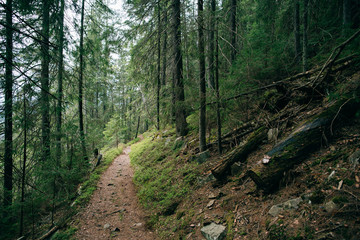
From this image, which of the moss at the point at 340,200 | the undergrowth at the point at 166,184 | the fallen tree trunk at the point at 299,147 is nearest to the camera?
the moss at the point at 340,200

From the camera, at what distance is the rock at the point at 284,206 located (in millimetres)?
2634

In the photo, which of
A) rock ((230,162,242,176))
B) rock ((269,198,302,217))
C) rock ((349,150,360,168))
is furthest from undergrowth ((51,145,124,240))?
rock ((349,150,360,168))

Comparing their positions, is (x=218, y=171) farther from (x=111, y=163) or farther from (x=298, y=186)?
(x=111, y=163)

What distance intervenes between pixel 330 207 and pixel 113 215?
20.6 ft

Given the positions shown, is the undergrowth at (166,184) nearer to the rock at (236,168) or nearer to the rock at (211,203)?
the rock at (211,203)

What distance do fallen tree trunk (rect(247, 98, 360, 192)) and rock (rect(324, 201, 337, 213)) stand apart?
90 centimetres

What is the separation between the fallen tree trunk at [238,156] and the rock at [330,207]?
224cm

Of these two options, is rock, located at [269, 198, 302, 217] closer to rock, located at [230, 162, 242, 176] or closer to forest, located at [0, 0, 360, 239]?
forest, located at [0, 0, 360, 239]

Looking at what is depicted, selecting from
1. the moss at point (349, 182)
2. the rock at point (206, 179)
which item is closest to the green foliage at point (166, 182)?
the rock at point (206, 179)

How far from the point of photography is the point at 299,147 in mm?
3307

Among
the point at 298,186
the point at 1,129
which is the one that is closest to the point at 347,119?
the point at 298,186

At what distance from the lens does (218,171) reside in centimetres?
447

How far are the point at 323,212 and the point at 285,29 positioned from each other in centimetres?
1045

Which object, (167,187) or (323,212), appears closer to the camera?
(323,212)
